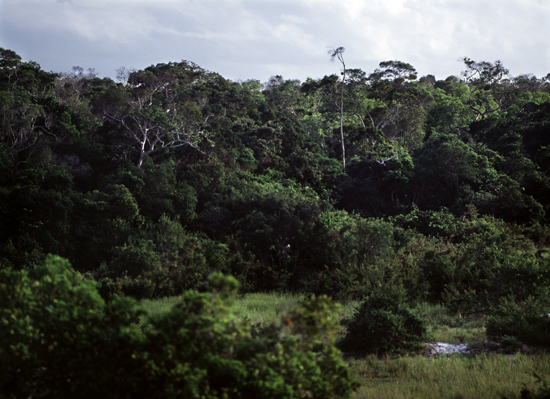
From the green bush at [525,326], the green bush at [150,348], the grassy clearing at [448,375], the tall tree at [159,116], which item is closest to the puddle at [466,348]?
the green bush at [525,326]

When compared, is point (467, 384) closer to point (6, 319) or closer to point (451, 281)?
point (6, 319)

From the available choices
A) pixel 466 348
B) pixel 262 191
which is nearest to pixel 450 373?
pixel 466 348

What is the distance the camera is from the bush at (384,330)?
8.58m

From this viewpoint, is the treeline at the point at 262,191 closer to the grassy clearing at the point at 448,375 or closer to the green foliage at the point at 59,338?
the grassy clearing at the point at 448,375

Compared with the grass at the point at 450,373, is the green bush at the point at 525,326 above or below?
above

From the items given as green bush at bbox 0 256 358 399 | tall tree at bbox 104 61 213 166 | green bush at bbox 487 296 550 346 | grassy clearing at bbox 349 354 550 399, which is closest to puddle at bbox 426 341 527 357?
green bush at bbox 487 296 550 346

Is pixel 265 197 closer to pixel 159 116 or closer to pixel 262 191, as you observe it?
pixel 262 191

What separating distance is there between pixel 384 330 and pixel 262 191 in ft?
35.6

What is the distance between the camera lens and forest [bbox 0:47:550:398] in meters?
13.4

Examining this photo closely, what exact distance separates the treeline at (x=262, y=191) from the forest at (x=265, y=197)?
0.08 meters

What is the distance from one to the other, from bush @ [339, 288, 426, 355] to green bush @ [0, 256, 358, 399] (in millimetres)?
5017

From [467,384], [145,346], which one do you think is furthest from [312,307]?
[467,384]

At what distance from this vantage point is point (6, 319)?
3945mm

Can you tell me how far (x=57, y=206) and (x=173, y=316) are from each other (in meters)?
15.9
